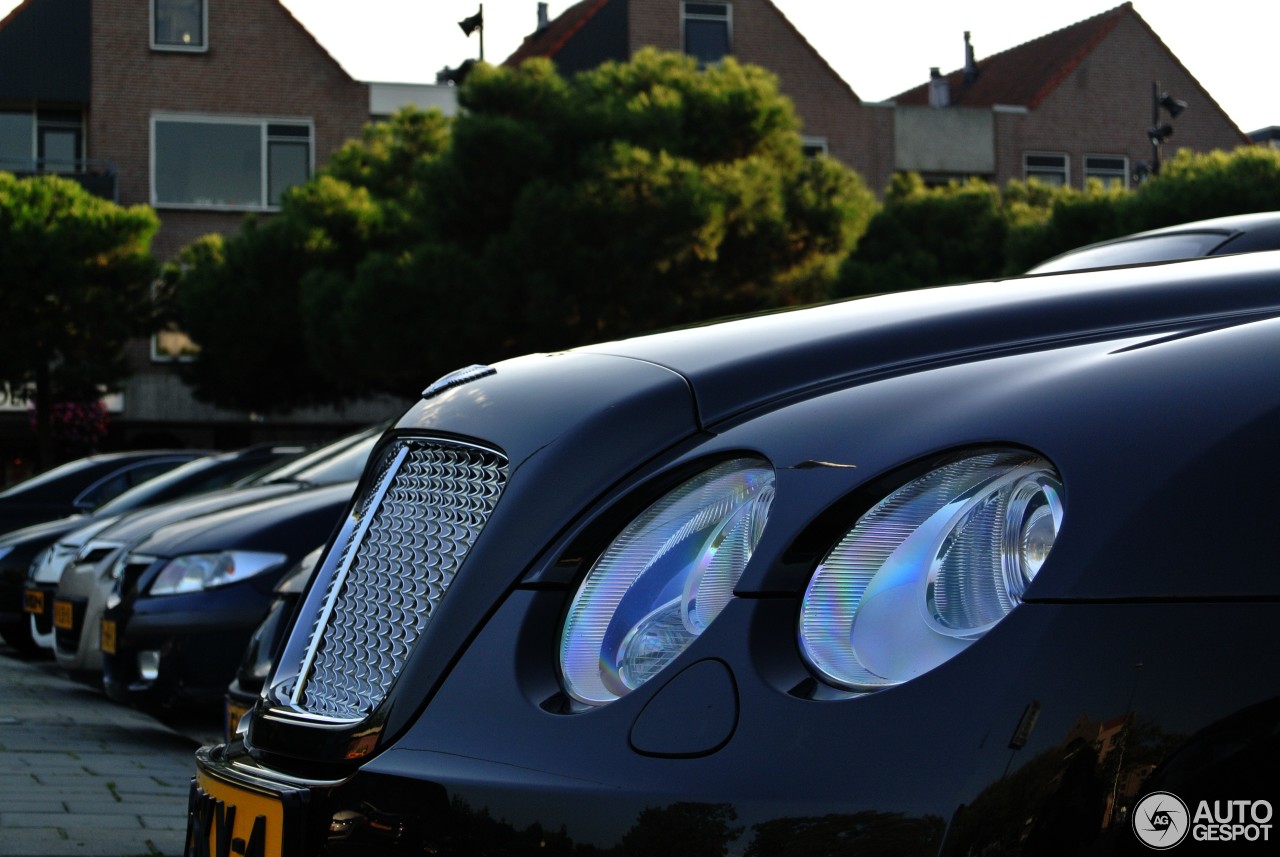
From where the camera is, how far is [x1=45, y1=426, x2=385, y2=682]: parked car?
24.8ft

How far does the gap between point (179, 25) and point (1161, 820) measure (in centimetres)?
3813

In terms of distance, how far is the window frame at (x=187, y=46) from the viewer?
36438 millimetres

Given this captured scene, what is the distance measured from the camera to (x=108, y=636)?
Result: 277 inches

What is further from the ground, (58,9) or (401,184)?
(58,9)

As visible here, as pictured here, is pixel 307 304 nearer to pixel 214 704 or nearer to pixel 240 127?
pixel 240 127

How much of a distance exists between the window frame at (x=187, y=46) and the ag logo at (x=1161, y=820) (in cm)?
3781

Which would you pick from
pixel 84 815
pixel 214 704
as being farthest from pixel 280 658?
pixel 214 704

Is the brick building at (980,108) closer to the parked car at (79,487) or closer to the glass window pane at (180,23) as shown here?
the glass window pane at (180,23)

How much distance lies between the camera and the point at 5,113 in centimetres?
3603

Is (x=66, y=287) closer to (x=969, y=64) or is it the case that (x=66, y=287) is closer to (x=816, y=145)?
(x=816, y=145)

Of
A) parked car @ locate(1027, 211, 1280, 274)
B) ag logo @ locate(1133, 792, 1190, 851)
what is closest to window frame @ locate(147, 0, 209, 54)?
parked car @ locate(1027, 211, 1280, 274)

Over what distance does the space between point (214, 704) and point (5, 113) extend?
32826 millimetres

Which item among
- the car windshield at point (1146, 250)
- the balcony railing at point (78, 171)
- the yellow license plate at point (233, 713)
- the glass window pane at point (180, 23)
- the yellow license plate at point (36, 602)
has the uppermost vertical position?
the glass window pane at point (180, 23)

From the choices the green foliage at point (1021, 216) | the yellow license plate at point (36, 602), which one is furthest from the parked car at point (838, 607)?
the green foliage at point (1021, 216)
